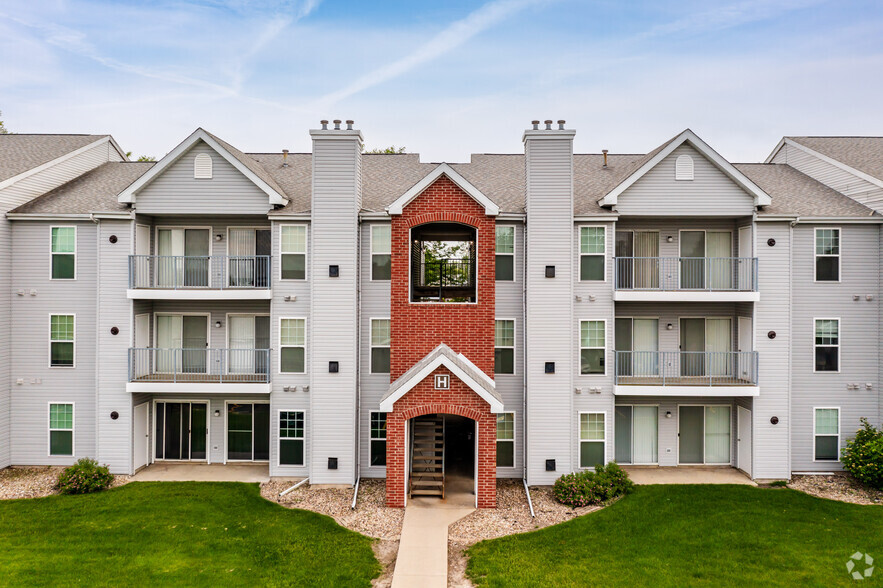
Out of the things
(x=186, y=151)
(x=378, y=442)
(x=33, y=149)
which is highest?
(x=33, y=149)

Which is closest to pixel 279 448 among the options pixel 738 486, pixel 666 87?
pixel 738 486

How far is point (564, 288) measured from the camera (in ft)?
48.6

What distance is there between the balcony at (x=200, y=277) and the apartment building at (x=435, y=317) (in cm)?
7

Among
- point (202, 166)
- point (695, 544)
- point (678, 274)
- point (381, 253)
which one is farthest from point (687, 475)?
point (202, 166)

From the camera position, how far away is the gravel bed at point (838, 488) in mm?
13581

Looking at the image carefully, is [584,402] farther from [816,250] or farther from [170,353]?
[170,353]

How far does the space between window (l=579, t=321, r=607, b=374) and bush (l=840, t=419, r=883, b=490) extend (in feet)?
26.6

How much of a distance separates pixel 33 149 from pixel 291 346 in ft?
43.8

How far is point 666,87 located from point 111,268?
2363 cm

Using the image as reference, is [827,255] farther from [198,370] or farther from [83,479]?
[83,479]

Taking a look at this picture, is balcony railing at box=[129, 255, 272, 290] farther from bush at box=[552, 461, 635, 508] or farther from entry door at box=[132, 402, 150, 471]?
bush at box=[552, 461, 635, 508]

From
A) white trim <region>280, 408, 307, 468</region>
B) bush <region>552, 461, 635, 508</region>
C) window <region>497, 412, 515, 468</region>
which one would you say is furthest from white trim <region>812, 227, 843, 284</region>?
white trim <region>280, 408, 307, 468</region>

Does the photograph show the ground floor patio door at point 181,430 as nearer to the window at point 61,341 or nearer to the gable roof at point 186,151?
the window at point 61,341

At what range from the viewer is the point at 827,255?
51.0 feet
